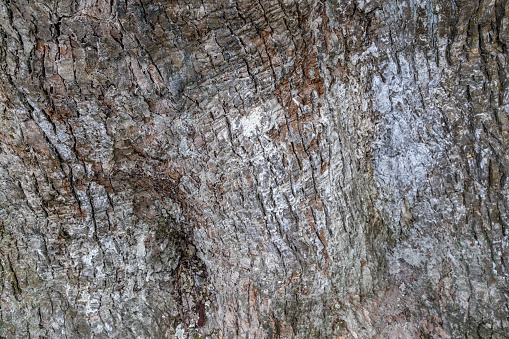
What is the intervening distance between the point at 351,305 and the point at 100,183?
2100 mm

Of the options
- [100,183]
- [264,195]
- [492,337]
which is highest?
[100,183]

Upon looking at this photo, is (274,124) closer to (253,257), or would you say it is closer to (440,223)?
(253,257)

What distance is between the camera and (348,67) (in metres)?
2.11

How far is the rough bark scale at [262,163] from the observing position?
1.89 m

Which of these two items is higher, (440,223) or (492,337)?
(440,223)

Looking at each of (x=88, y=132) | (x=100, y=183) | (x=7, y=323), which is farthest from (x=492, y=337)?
Result: (x=7, y=323)

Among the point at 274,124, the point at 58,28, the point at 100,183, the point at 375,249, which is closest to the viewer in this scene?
the point at 58,28

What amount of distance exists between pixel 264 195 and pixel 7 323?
233 cm

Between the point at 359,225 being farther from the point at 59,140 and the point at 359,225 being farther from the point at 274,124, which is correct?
the point at 59,140

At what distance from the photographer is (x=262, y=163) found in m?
2.06

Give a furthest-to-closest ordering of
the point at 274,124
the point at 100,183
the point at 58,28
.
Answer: the point at 100,183 < the point at 274,124 < the point at 58,28

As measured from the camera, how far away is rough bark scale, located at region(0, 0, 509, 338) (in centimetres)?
189

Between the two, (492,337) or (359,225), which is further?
(359,225)

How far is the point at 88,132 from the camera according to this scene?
2.05 m
